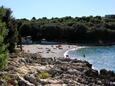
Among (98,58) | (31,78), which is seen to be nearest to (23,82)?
(31,78)

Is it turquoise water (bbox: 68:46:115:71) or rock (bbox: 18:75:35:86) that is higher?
rock (bbox: 18:75:35:86)

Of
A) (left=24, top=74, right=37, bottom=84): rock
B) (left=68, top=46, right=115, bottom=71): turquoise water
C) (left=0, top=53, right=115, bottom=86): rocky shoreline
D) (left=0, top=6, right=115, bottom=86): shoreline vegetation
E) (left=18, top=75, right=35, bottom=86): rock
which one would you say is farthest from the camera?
(left=68, top=46, right=115, bottom=71): turquoise water

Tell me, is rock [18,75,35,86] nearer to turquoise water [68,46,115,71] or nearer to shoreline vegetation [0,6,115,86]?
shoreline vegetation [0,6,115,86]

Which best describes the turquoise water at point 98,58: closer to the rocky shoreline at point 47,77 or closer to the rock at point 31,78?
the rocky shoreline at point 47,77

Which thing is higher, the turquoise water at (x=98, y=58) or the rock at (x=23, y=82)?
the rock at (x=23, y=82)

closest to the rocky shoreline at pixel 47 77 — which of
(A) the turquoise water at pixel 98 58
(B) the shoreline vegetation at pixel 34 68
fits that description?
(B) the shoreline vegetation at pixel 34 68

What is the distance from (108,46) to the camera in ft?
504

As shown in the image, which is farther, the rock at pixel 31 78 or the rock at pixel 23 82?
the rock at pixel 31 78

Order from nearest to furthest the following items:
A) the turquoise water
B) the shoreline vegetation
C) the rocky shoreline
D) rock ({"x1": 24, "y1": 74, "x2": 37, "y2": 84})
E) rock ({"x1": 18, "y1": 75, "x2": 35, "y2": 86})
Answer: rock ({"x1": 18, "y1": 75, "x2": 35, "y2": 86}), the rocky shoreline, the shoreline vegetation, rock ({"x1": 24, "y1": 74, "x2": 37, "y2": 84}), the turquoise water

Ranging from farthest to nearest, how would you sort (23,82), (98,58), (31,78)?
(98,58)
(31,78)
(23,82)

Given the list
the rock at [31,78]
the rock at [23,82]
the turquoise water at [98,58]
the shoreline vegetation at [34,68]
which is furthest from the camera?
the turquoise water at [98,58]

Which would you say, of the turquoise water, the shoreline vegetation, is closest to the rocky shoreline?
the shoreline vegetation

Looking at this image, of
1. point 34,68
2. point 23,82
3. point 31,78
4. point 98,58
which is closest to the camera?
point 23,82

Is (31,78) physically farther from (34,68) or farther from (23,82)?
(34,68)
